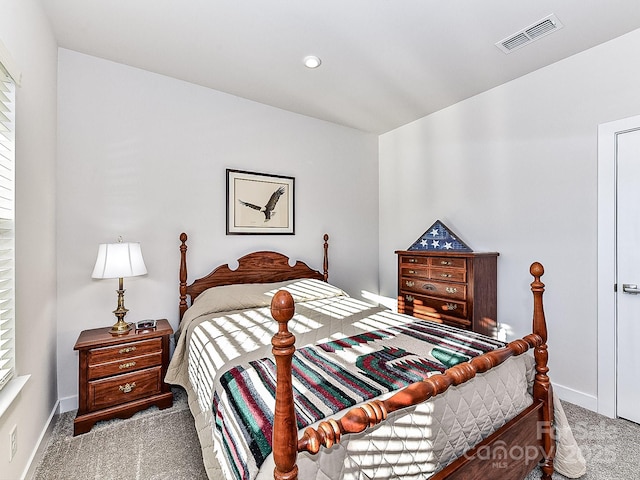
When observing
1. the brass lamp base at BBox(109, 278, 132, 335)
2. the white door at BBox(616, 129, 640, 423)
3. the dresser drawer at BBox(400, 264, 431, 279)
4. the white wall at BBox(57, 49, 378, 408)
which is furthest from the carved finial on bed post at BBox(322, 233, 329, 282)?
the white door at BBox(616, 129, 640, 423)

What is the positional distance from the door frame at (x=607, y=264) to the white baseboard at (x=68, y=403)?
4012 millimetres

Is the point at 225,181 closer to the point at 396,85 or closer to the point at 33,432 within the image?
the point at 396,85

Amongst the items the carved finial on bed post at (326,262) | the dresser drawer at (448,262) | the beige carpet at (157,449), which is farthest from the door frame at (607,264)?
the carved finial on bed post at (326,262)

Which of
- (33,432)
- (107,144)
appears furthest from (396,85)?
(33,432)

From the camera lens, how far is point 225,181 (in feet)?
10.5

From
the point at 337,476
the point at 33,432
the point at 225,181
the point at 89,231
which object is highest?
the point at 225,181

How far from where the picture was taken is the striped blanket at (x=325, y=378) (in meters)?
1.13

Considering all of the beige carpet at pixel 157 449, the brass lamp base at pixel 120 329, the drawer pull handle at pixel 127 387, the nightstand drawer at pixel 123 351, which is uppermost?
the brass lamp base at pixel 120 329

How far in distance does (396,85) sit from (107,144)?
2603 mm

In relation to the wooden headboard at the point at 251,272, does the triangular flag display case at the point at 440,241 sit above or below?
above

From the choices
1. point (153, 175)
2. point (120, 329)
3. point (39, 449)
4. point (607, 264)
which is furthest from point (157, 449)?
point (607, 264)

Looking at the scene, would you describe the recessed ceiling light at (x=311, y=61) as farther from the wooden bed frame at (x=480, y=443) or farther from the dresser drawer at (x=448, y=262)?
the wooden bed frame at (x=480, y=443)

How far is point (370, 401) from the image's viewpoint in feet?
4.00

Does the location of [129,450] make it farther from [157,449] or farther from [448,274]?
[448,274]
